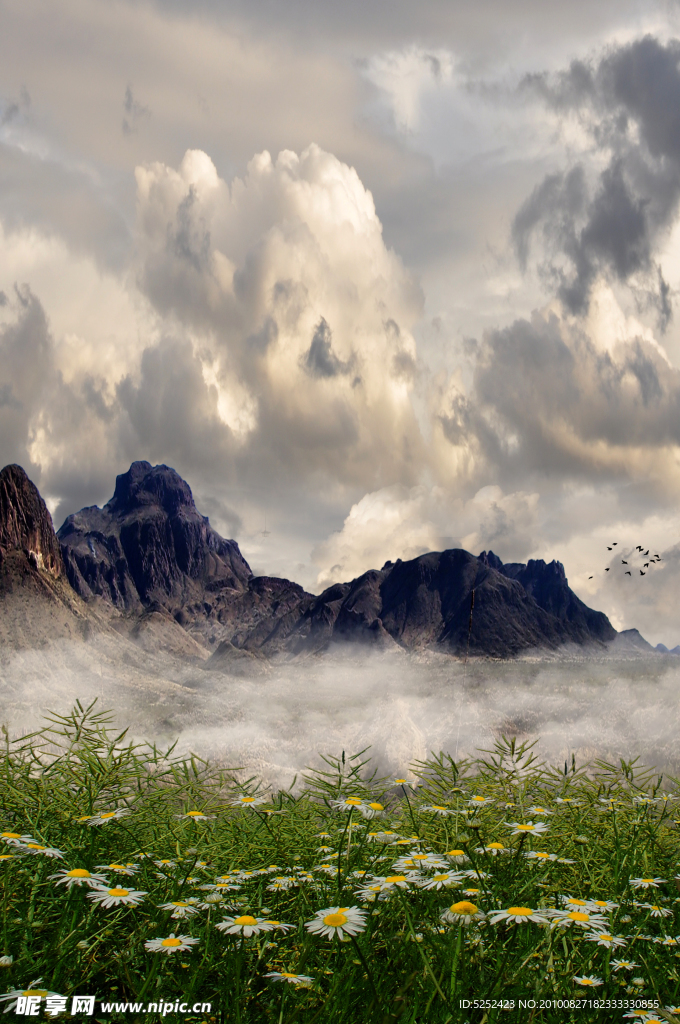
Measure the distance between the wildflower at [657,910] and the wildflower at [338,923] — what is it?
189cm

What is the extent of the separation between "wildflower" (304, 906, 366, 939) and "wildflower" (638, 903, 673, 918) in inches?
74.3

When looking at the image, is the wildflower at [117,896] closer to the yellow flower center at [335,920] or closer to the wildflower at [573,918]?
the yellow flower center at [335,920]

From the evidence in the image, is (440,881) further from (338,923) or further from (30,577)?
(30,577)

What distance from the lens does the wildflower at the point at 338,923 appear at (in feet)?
8.69

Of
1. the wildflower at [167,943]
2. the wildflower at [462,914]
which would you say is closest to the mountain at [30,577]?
the wildflower at [167,943]

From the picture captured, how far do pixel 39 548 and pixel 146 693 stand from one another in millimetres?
80404

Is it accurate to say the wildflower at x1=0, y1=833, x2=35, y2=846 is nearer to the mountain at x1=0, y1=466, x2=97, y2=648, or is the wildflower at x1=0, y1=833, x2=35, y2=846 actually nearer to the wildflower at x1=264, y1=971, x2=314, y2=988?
the wildflower at x1=264, y1=971, x2=314, y2=988

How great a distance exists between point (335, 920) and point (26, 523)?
525 feet

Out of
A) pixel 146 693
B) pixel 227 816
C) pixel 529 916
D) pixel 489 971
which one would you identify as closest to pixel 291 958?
pixel 489 971

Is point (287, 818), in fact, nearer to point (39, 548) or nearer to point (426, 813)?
point (426, 813)

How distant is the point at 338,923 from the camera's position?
2732 mm

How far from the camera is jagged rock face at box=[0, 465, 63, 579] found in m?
138

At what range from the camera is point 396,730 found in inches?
1342

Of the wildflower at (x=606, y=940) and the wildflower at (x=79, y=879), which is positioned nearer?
the wildflower at (x=606, y=940)
